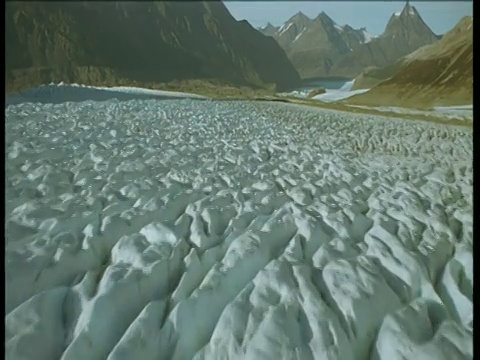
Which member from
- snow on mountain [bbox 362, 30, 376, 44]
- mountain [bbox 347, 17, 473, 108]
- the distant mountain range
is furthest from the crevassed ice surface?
snow on mountain [bbox 362, 30, 376, 44]

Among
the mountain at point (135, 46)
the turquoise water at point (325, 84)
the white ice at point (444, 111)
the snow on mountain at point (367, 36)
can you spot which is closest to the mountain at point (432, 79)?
the white ice at point (444, 111)

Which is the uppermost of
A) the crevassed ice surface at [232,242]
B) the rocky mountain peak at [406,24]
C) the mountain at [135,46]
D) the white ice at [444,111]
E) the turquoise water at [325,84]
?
the rocky mountain peak at [406,24]

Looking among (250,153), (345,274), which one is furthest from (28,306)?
(250,153)

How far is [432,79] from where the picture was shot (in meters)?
2.11

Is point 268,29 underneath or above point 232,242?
above

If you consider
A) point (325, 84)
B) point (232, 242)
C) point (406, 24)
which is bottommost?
point (232, 242)

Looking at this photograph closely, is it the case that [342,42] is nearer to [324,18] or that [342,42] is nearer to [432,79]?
[324,18]

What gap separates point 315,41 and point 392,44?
332 mm

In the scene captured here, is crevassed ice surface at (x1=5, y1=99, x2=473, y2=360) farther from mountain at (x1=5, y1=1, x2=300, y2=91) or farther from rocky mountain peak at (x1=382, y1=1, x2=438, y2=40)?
rocky mountain peak at (x1=382, y1=1, x2=438, y2=40)

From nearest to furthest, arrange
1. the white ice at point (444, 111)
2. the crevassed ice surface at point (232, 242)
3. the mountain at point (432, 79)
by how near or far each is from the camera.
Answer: the crevassed ice surface at point (232, 242)
the mountain at point (432, 79)
the white ice at point (444, 111)

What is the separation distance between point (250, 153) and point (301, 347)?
116 centimetres

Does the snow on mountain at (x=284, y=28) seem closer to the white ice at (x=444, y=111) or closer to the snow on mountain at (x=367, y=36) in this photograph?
the snow on mountain at (x=367, y=36)

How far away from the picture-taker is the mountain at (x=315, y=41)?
1433 millimetres

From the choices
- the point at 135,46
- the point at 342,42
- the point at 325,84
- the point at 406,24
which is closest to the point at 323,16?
the point at 342,42
